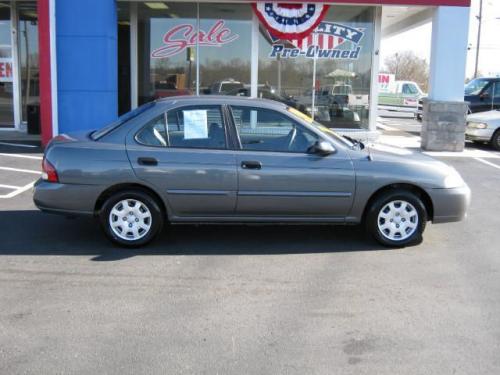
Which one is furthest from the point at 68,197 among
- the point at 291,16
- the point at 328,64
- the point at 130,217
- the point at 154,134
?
the point at 328,64

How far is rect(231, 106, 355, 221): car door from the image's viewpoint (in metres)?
5.99

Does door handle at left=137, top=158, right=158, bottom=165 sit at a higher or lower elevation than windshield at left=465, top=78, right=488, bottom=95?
lower

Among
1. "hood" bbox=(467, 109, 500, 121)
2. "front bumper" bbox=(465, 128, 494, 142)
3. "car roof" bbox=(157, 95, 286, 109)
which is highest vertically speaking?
"car roof" bbox=(157, 95, 286, 109)

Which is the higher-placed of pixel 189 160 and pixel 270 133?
pixel 270 133

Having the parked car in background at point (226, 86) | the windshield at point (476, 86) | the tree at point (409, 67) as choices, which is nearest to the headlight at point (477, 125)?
the windshield at point (476, 86)

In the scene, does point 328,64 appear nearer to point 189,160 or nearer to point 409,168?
point 409,168

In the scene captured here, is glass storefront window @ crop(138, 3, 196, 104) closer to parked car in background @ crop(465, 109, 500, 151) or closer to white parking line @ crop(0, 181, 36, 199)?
white parking line @ crop(0, 181, 36, 199)

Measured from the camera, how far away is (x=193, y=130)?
20.0ft

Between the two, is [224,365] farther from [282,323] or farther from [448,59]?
[448,59]

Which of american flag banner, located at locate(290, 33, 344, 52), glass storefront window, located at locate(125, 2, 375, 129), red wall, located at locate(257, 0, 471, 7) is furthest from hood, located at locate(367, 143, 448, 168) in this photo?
american flag banner, located at locate(290, 33, 344, 52)

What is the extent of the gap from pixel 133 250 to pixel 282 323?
2245 mm

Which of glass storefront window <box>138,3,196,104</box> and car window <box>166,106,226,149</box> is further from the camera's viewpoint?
glass storefront window <box>138,3,196,104</box>

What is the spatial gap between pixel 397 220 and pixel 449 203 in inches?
22.4

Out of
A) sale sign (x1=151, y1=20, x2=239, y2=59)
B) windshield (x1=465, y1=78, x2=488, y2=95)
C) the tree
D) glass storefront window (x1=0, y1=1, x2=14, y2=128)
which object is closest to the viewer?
sale sign (x1=151, y1=20, x2=239, y2=59)
